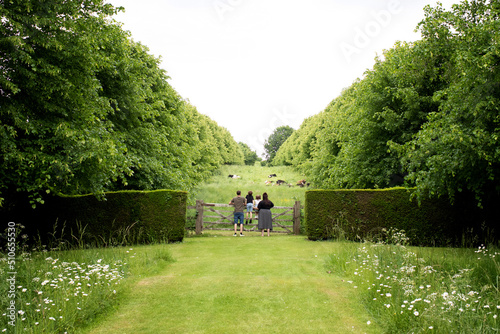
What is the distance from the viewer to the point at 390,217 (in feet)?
45.0

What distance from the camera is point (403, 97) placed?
17250mm

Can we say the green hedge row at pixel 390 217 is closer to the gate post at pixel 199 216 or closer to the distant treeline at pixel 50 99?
the gate post at pixel 199 216

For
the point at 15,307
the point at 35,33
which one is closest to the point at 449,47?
the point at 35,33

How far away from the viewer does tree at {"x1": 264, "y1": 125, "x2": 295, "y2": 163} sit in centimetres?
11262

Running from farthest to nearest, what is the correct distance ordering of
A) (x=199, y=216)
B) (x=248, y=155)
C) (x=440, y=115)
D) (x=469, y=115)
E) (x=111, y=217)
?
(x=248, y=155), (x=199, y=216), (x=111, y=217), (x=440, y=115), (x=469, y=115)

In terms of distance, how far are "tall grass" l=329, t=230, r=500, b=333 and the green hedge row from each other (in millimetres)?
4669

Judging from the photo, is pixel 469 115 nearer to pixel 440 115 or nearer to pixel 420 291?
pixel 440 115

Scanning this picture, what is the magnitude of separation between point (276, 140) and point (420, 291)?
355 ft

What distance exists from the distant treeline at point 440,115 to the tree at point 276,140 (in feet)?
300

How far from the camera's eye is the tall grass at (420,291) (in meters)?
4.38

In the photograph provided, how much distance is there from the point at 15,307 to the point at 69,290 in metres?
0.73

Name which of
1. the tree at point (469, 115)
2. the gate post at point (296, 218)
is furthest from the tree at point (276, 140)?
the tree at point (469, 115)

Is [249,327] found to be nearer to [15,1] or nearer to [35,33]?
[35,33]

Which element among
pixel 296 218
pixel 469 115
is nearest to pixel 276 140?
pixel 296 218
